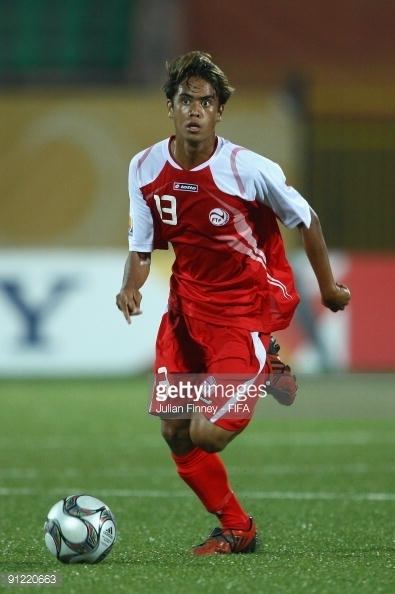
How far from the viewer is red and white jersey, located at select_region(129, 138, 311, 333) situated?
5.91 metres

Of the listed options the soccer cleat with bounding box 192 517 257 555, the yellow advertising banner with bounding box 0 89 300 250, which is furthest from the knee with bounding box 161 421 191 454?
the yellow advertising banner with bounding box 0 89 300 250

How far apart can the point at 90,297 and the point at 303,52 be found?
8.31 meters

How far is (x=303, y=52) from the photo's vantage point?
850 inches

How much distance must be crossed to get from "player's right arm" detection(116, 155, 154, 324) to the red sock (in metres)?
0.64

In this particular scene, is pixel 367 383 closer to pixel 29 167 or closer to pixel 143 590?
pixel 29 167

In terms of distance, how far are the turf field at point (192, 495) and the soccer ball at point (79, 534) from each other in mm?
76

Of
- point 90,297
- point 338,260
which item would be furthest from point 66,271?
point 338,260

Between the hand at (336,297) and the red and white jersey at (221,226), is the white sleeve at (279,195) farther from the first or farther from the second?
the hand at (336,297)

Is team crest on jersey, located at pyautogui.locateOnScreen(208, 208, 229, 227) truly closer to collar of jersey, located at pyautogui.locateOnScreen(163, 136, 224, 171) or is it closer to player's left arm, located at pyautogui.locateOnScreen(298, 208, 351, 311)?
collar of jersey, located at pyautogui.locateOnScreen(163, 136, 224, 171)

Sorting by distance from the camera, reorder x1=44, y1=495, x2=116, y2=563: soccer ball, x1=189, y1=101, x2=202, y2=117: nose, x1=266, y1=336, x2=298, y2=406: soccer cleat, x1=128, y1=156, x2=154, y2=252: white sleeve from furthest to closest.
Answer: x1=266, y1=336, x2=298, y2=406: soccer cleat < x1=128, y1=156, x2=154, y2=252: white sleeve < x1=189, y1=101, x2=202, y2=117: nose < x1=44, y1=495, x2=116, y2=563: soccer ball

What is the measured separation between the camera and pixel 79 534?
568 centimetres

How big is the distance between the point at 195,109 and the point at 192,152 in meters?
0.19

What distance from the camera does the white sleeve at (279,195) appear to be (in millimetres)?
5883

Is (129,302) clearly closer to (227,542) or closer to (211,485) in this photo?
(211,485)
